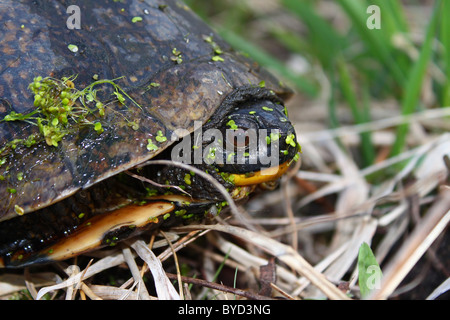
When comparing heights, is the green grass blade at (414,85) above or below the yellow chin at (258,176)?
above

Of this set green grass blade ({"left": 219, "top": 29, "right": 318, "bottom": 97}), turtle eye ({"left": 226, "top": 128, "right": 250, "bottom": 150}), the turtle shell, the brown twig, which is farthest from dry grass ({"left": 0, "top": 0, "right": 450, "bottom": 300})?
green grass blade ({"left": 219, "top": 29, "right": 318, "bottom": 97})

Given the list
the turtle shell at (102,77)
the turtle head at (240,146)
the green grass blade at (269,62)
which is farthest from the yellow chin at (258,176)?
the green grass blade at (269,62)

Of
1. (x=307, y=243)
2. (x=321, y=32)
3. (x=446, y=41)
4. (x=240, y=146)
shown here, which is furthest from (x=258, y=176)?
(x=321, y=32)

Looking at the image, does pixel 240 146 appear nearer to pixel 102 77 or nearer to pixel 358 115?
pixel 102 77

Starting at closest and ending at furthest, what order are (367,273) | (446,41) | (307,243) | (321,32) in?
(367,273) → (307,243) → (446,41) → (321,32)

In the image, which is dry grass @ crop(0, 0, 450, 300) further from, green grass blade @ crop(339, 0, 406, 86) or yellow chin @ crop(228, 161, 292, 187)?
green grass blade @ crop(339, 0, 406, 86)

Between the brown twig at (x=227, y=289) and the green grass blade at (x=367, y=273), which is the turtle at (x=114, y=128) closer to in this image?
the brown twig at (x=227, y=289)
